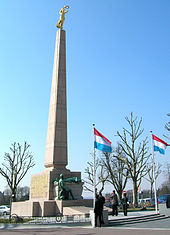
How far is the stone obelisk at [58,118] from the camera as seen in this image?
2159 cm

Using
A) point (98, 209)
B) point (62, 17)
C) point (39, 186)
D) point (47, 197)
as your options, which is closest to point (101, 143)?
point (98, 209)

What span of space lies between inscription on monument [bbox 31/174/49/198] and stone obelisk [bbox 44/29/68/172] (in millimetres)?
1185

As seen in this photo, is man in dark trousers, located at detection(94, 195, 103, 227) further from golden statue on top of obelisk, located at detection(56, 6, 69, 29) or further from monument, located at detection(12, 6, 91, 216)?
golden statue on top of obelisk, located at detection(56, 6, 69, 29)

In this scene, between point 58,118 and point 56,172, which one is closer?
point 56,172

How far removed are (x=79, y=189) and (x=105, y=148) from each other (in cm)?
656

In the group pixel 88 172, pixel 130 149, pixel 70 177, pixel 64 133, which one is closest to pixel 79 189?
pixel 70 177

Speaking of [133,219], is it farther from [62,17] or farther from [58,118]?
[62,17]

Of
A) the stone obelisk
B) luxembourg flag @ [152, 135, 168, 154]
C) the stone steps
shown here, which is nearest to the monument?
the stone obelisk

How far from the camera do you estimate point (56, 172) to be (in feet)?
67.1

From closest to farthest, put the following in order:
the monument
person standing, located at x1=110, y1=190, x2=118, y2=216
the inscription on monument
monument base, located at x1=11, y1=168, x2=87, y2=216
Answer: person standing, located at x1=110, y1=190, x2=118, y2=216
monument base, located at x1=11, y1=168, x2=87, y2=216
the monument
the inscription on monument

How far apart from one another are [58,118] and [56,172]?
495cm

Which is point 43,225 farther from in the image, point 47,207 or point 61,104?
point 61,104

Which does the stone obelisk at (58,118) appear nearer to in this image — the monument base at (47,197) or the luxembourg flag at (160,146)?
the monument base at (47,197)

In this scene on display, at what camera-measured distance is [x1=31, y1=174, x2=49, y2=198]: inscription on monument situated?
2030cm
